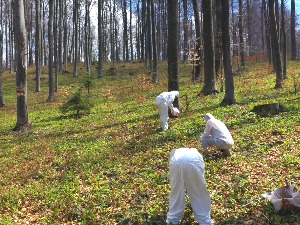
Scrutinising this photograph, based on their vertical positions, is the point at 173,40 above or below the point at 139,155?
above

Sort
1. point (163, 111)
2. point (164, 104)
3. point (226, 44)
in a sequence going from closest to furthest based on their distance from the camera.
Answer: point (163, 111) → point (164, 104) → point (226, 44)

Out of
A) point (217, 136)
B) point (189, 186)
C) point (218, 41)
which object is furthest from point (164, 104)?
point (218, 41)

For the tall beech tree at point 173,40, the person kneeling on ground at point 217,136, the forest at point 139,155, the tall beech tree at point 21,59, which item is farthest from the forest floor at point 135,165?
the tall beech tree at point 173,40

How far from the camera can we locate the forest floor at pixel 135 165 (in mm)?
6120

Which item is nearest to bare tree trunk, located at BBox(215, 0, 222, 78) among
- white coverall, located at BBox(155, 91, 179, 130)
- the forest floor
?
the forest floor

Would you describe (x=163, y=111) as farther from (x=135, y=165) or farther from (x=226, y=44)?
(x=226, y=44)

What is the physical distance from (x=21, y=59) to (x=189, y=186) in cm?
1088

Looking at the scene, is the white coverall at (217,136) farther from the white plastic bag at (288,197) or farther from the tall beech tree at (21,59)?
the tall beech tree at (21,59)

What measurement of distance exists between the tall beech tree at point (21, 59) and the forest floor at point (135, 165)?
2.66 ft

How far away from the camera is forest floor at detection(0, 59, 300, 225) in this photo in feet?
20.1

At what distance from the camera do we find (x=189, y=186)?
16.8 ft

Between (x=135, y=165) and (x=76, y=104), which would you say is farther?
(x=76, y=104)

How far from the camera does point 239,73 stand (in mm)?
23984

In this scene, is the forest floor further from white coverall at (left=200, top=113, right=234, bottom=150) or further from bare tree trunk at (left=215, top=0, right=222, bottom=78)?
bare tree trunk at (left=215, top=0, right=222, bottom=78)
